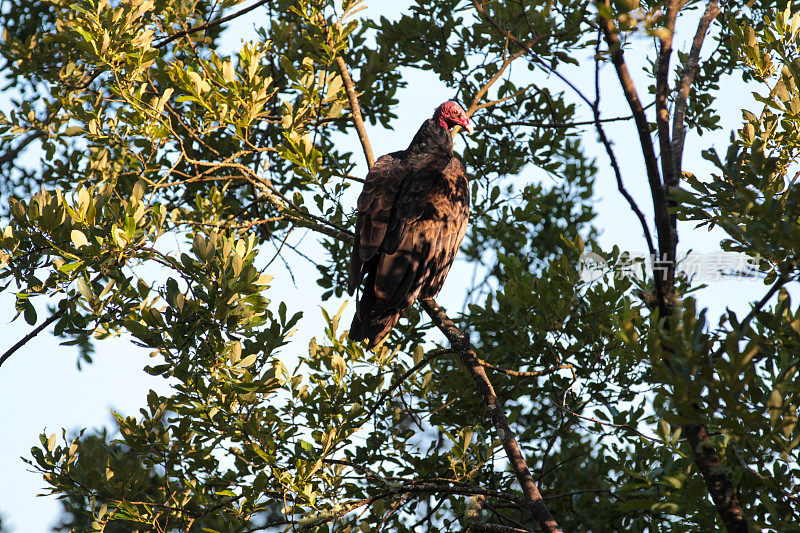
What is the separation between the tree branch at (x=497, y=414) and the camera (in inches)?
94.0

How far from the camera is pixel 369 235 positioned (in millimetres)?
3334

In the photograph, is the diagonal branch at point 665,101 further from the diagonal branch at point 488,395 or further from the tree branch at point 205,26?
the tree branch at point 205,26

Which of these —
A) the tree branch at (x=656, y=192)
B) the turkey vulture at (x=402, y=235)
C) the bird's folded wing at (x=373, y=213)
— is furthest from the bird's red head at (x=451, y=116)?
the tree branch at (x=656, y=192)

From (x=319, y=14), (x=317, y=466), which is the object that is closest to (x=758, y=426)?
(x=317, y=466)

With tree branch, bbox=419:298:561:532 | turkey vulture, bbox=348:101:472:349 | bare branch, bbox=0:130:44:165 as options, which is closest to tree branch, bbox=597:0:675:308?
tree branch, bbox=419:298:561:532

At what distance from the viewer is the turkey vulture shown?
127 inches

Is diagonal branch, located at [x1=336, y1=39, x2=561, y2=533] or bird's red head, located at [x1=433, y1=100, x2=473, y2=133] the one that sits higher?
bird's red head, located at [x1=433, y1=100, x2=473, y2=133]

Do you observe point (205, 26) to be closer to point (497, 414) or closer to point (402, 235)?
point (402, 235)

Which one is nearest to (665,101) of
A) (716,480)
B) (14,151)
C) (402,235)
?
(716,480)

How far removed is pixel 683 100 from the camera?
2.23m

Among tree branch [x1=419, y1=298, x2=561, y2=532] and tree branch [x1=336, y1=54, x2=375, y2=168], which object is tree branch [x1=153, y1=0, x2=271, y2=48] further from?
tree branch [x1=419, y1=298, x2=561, y2=532]

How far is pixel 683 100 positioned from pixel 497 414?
1.39m

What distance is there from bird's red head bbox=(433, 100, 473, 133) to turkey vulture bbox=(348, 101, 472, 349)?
12.4 inches

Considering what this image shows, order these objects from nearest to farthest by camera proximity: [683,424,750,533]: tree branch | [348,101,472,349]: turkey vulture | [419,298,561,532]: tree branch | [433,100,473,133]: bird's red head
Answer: [683,424,750,533]: tree branch < [419,298,561,532]: tree branch < [348,101,472,349]: turkey vulture < [433,100,473,133]: bird's red head
